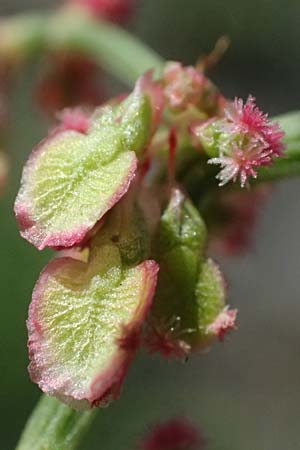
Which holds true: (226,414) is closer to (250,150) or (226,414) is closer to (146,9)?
(146,9)

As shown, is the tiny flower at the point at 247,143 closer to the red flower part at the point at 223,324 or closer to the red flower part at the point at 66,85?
the red flower part at the point at 223,324

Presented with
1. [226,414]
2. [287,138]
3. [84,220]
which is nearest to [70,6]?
[287,138]

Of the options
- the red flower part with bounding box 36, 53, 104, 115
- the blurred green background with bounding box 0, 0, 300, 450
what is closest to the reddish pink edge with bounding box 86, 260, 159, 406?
the red flower part with bounding box 36, 53, 104, 115

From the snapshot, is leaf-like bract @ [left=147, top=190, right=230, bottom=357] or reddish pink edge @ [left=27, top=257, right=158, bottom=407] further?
leaf-like bract @ [left=147, top=190, right=230, bottom=357]

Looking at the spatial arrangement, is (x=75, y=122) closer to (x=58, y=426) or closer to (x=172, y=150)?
(x=172, y=150)

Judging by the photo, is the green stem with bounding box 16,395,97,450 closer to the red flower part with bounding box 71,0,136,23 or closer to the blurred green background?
the red flower part with bounding box 71,0,136,23

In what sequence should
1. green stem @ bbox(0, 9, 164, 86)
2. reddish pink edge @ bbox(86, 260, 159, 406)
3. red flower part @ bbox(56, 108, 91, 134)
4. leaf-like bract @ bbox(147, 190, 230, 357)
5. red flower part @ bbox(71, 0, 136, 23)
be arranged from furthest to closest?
red flower part @ bbox(71, 0, 136, 23) < green stem @ bbox(0, 9, 164, 86) < red flower part @ bbox(56, 108, 91, 134) < leaf-like bract @ bbox(147, 190, 230, 357) < reddish pink edge @ bbox(86, 260, 159, 406)

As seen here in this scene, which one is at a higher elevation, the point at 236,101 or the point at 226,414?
the point at 236,101
